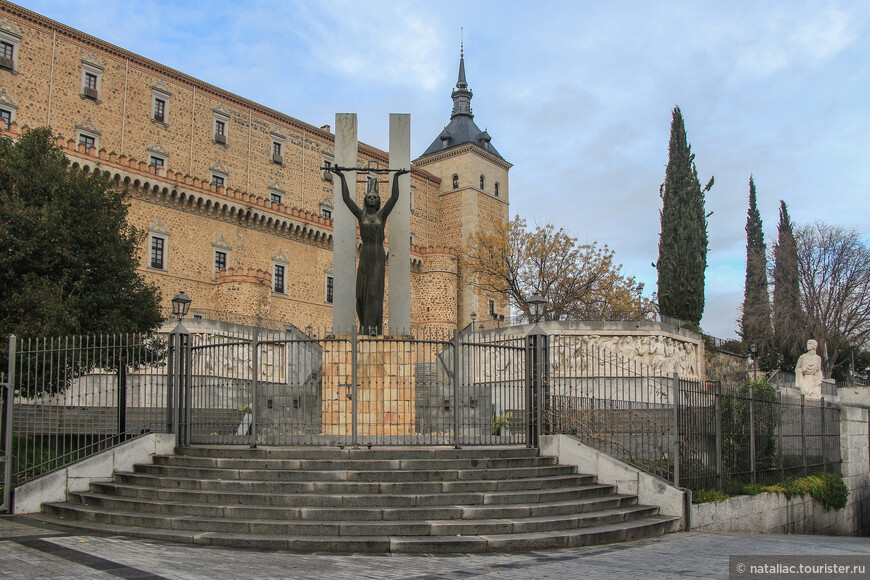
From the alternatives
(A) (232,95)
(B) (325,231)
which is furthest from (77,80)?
(B) (325,231)

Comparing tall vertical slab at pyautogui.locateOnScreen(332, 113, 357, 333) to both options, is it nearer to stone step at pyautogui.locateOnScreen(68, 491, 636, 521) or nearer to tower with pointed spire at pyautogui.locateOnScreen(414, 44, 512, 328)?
stone step at pyautogui.locateOnScreen(68, 491, 636, 521)

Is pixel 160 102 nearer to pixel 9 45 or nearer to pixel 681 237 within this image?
pixel 9 45

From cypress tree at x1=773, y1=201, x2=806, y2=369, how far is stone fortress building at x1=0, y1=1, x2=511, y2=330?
2250 centimetres

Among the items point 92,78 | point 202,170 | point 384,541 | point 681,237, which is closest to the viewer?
point 384,541

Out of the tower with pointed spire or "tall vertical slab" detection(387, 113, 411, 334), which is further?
the tower with pointed spire

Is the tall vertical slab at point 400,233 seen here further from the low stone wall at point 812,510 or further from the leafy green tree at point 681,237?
the leafy green tree at point 681,237

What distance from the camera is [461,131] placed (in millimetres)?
67625

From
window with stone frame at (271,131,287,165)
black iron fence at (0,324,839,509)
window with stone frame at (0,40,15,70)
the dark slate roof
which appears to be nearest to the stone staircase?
black iron fence at (0,324,839,509)

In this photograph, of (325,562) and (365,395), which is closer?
(325,562)

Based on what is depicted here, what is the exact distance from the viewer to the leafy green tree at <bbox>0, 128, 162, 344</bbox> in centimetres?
1608

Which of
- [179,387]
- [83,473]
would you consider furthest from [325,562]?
[179,387]

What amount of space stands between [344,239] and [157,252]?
26.6m

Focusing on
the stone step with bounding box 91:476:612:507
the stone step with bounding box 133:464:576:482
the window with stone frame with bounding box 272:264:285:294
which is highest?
the window with stone frame with bounding box 272:264:285:294

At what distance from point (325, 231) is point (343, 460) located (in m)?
39.5
